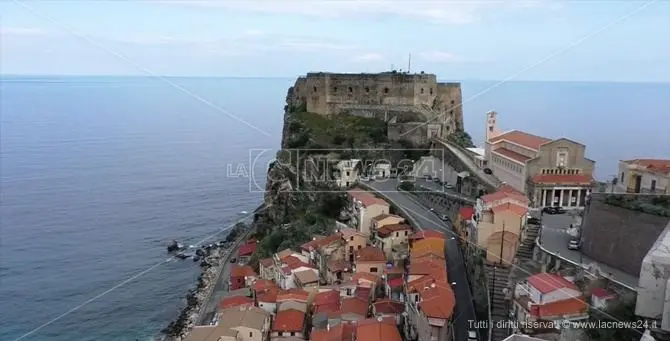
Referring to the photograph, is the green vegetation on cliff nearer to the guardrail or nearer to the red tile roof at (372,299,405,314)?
the guardrail

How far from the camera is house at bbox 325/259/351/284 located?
22.0 m

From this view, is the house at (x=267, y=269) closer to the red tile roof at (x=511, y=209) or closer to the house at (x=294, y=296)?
the house at (x=294, y=296)

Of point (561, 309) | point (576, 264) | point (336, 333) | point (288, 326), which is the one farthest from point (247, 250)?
point (561, 309)

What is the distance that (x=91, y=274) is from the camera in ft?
105

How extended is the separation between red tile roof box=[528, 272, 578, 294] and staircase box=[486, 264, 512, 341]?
132cm

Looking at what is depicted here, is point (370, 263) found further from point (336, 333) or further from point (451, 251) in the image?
point (336, 333)

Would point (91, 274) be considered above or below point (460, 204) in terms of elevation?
below

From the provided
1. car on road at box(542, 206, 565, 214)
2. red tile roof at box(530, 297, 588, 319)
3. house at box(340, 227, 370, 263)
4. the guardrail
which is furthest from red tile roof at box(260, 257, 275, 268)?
red tile roof at box(530, 297, 588, 319)

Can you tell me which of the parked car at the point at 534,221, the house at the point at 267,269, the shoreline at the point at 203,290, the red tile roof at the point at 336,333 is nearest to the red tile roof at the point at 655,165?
the parked car at the point at 534,221

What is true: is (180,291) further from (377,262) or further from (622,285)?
(622,285)

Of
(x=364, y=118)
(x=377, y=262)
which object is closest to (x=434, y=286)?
(x=377, y=262)

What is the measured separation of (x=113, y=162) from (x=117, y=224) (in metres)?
23.6

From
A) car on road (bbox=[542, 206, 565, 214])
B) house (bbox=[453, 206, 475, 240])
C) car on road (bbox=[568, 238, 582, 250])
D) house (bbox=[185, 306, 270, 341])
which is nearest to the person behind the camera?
car on road (bbox=[568, 238, 582, 250])

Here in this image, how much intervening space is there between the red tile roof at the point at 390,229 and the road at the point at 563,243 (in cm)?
546
